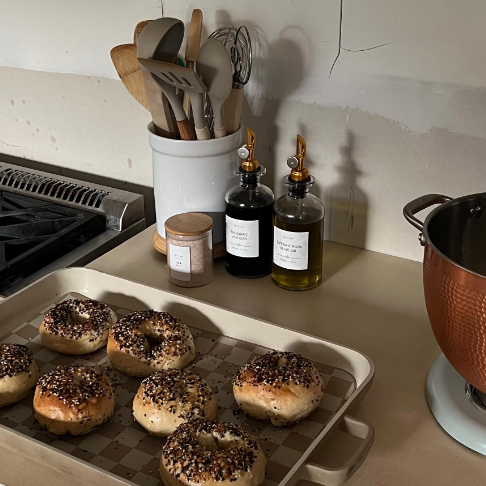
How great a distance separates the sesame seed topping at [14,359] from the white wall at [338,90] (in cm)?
57

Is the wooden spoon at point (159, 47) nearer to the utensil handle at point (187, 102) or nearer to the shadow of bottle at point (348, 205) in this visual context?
the utensil handle at point (187, 102)

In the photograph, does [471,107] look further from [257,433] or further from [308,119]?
[257,433]

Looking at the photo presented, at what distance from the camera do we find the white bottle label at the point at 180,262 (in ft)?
3.54

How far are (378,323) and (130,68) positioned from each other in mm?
582

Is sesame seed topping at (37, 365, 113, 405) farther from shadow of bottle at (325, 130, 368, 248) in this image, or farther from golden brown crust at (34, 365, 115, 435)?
shadow of bottle at (325, 130, 368, 248)

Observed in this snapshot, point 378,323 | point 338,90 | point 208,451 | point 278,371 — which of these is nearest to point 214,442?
point 208,451

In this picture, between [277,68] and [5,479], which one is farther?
[277,68]

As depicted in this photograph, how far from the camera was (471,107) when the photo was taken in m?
1.03

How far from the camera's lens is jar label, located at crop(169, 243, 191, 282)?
1.08m

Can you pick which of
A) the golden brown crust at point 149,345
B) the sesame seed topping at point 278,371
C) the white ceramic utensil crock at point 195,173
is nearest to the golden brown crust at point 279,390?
the sesame seed topping at point 278,371

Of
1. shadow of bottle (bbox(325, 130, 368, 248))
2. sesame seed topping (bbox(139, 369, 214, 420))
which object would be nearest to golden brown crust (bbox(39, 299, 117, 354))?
sesame seed topping (bbox(139, 369, 214, 420))

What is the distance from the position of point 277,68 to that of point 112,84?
388 millimetres

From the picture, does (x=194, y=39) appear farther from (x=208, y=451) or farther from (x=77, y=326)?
(x=208, y=451)

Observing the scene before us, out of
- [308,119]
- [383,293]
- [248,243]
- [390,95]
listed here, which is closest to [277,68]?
[308,119]
